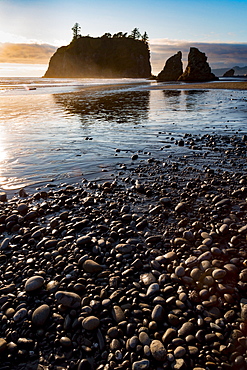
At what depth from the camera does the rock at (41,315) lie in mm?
3072

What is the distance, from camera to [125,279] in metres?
3.77

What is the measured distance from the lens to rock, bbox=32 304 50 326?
3.07 metres

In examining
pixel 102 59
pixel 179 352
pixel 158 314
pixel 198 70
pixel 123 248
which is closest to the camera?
pixel 179 352

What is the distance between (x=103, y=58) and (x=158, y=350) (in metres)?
199

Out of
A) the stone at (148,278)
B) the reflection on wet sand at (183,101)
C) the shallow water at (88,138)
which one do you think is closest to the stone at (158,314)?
the stone at (148,278)

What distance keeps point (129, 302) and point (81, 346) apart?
0.82 metres

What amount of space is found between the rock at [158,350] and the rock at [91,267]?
143cm

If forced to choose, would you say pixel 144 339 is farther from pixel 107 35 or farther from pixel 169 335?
pixel 107 35

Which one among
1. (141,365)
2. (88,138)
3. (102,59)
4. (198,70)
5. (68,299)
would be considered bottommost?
(141,365)

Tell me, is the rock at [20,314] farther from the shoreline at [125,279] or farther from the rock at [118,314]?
Answer: the rock at [118,314]

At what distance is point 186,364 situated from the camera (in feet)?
8.46

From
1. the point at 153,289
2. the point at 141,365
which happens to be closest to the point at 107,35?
the point at 153,289

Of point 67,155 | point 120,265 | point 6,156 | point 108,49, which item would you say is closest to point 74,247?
point 120,265

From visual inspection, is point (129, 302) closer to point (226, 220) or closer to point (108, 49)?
point (226, 220)
